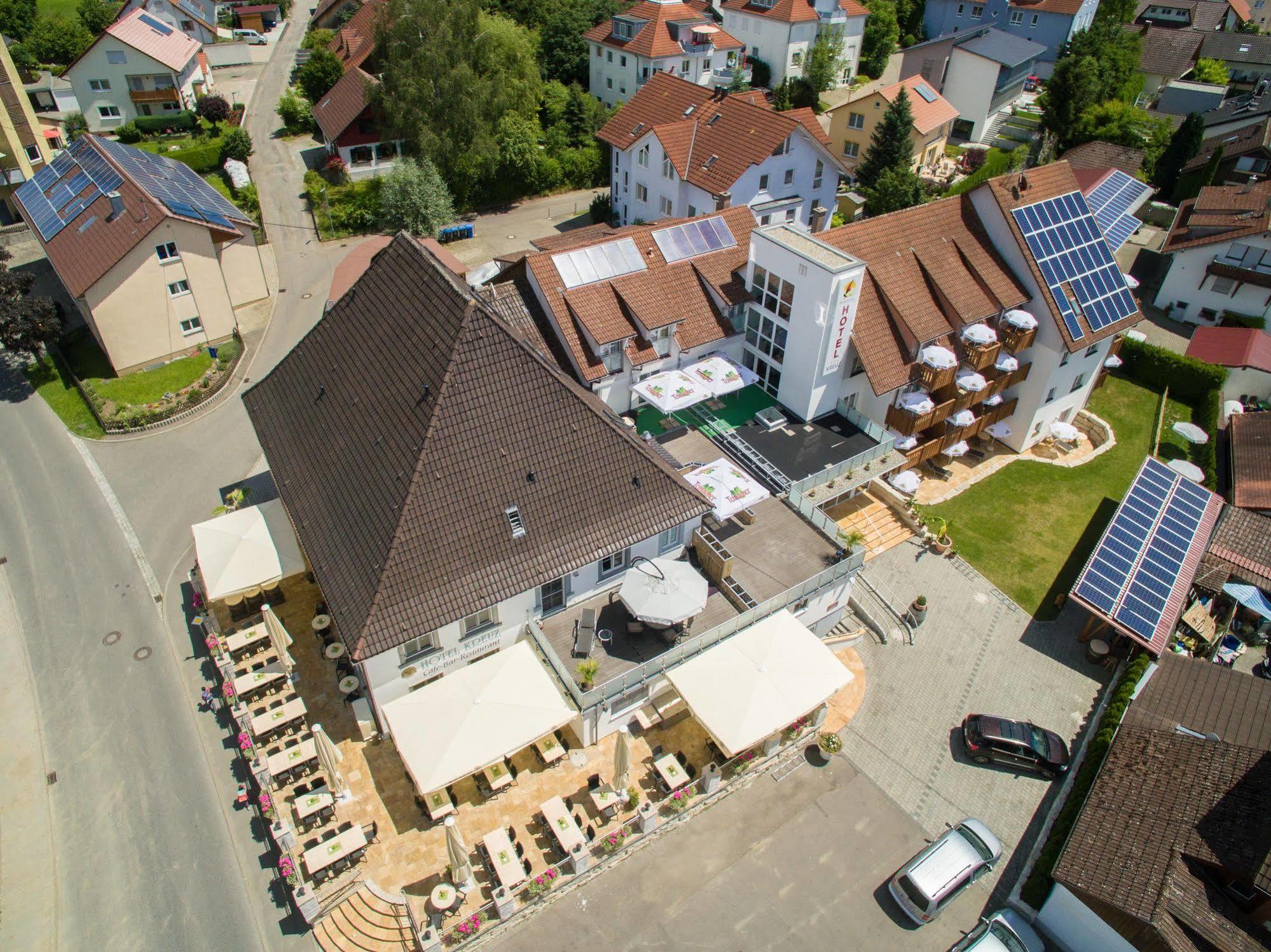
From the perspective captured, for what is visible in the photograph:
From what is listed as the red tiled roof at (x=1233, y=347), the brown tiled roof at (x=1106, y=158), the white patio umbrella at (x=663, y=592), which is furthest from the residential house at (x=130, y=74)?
the red tiled roof at (x=1233, y=347)

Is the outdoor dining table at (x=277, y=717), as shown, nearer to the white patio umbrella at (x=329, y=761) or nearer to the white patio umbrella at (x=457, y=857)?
the white patio umbrella at (x=329, y=761)

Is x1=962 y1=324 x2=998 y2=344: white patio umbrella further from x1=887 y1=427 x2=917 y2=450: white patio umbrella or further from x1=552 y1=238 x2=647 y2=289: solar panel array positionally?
x1=552 y1=238 x2=647 y2=289: solar panel array

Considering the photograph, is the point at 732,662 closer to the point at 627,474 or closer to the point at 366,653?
the point at 627,474

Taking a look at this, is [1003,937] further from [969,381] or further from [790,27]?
[790,27]

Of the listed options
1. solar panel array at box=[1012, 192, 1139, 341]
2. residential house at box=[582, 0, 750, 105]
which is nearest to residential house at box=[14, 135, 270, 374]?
solar panel array at box=[1012, 192, 1139, 341]

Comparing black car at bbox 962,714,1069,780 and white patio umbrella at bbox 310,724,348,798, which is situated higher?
white patio umbrella at bbox 310,724,348,798

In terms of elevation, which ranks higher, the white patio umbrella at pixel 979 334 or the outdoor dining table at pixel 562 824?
the white patio umbrella at pixel 979 334
